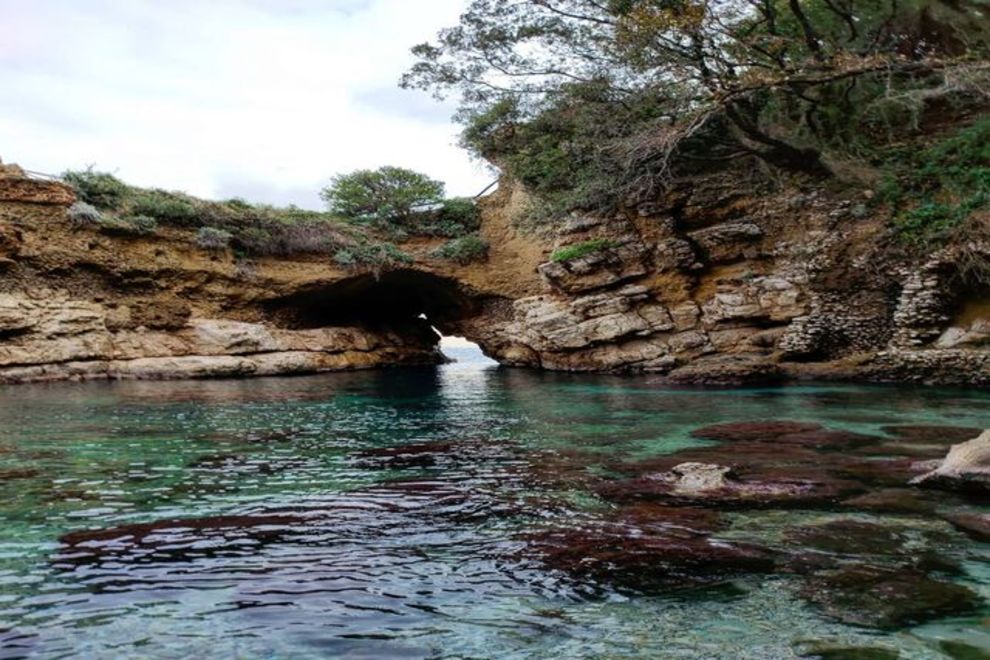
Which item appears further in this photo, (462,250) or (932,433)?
(462,250)

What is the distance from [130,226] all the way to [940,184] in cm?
2533

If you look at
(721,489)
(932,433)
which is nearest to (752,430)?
(932,433)

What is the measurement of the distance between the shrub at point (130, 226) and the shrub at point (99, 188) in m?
0.95

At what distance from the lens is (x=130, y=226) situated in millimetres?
23141

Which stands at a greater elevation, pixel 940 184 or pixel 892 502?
pixel 940 184

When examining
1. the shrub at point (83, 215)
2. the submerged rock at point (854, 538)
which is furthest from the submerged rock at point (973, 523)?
the shrub at point (83, 215)

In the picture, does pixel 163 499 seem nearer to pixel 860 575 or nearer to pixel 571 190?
pixel 860 575

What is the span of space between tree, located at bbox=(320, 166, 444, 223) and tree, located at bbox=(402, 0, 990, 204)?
855 cm

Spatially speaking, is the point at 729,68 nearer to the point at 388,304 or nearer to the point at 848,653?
the point at 848,653

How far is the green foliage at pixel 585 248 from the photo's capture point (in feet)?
75.9

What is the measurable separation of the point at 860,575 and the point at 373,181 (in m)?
27.2

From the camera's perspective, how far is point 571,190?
22.2m

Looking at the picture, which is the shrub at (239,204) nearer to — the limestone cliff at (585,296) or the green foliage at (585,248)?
the limestone cliff at (585,296)

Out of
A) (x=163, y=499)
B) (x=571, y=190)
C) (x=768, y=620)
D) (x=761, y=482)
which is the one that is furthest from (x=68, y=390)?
(x=768, y=620)
